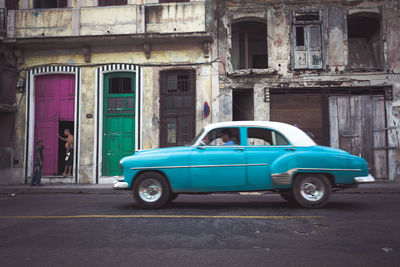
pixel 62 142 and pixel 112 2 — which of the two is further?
pixel 62 142

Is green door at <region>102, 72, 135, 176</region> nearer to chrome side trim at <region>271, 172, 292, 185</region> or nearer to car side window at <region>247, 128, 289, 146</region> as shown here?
car side window at <region>247, 128, 289, 146</region>

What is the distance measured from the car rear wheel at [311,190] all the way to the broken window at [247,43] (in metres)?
9.64

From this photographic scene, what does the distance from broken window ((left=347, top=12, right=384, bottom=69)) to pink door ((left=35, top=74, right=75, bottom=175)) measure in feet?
41.3

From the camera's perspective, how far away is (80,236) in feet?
14.6

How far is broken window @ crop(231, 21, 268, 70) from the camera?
1597 cm

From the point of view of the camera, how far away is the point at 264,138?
6938mm

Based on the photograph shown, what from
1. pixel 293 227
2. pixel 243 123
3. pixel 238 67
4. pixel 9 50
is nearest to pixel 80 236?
pixel 293 227

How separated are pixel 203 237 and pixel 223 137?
2.92 metres

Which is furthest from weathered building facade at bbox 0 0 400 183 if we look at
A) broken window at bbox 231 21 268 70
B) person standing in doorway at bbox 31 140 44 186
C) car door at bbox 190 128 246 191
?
car door at bbox 190 128 246 191

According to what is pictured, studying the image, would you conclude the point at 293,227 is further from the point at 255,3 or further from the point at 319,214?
the point at 255,3

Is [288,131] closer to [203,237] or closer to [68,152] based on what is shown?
[203,237]

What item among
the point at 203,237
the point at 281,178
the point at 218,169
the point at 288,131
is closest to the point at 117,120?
the point at 218,169

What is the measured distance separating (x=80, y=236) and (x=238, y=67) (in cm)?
1295

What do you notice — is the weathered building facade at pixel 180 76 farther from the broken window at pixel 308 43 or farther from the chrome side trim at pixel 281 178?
the chrome side trim at pixel 281 178
